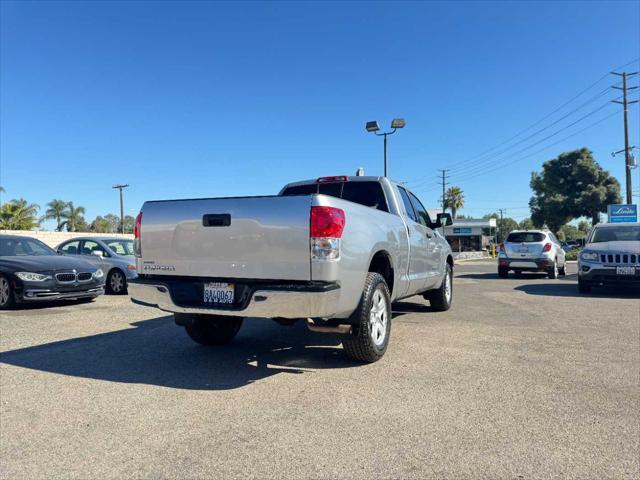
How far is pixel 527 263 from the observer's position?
51.0ft

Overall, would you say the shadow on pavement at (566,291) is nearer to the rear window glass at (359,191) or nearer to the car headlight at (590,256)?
the car headlight at (590,256)

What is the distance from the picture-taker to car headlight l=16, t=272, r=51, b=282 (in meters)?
8.41

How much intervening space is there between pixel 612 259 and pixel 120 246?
1148 centimetres

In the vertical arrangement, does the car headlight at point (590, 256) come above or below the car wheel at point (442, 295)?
above

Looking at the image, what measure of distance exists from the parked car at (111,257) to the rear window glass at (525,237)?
11.8 meters

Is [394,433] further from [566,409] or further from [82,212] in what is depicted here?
[82,212]

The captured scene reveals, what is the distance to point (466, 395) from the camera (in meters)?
3.89

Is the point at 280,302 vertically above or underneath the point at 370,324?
above

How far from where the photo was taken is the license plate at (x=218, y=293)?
429 centimetres

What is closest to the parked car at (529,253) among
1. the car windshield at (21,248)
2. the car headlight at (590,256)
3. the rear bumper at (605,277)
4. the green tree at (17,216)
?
the car headlight at (590,256)

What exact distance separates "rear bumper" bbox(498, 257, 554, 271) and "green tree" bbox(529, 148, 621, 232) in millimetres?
41434

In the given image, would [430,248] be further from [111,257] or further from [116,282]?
[111,257]

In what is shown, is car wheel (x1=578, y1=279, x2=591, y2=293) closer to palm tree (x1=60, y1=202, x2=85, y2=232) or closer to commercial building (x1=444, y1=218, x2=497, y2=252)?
commercial building (x1=444, y1=218, x2=497, y2=252)

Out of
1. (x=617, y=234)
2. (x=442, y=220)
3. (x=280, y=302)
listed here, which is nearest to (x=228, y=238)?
(x=280, y=302)
